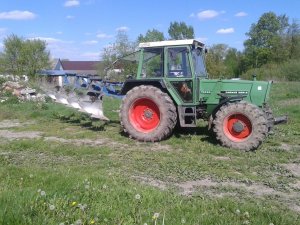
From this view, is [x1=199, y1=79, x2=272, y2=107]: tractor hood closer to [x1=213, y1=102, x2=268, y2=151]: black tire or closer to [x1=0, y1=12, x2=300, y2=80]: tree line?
[x1=213, y1=102, x2=268, y2=151]: black tire

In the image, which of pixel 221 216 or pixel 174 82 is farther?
pixel 174 82

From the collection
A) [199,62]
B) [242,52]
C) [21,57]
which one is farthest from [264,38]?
[199,62]

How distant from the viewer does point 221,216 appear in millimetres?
4387

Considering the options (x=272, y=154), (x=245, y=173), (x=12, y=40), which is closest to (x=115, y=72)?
(x=272, y=154)

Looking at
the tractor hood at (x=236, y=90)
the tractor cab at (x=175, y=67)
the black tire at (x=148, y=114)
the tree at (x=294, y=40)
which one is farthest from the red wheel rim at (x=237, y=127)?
the tree at (x=294, y=40)

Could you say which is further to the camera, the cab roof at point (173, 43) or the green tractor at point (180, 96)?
the cab roof at point (173, 43)

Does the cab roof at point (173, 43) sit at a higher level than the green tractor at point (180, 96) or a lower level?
higher

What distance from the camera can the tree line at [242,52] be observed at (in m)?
44.4

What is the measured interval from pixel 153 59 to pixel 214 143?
8.05ft

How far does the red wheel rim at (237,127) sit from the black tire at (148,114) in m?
1.27

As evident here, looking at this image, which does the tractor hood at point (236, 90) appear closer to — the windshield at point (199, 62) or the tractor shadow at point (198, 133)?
the windshield at point (199, 62)

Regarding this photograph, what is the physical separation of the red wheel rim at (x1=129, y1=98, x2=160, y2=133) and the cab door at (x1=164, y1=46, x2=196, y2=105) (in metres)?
0.61

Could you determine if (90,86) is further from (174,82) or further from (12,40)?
(12,40)

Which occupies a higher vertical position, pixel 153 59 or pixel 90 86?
pixel 153 59
